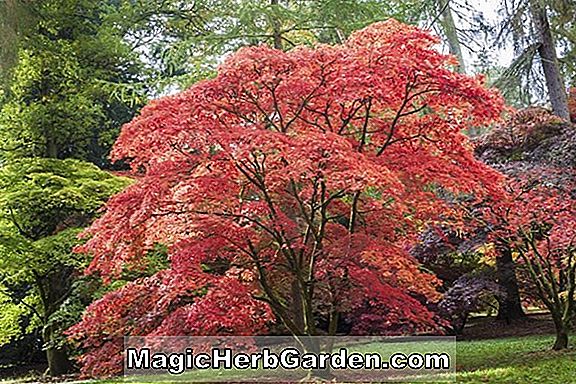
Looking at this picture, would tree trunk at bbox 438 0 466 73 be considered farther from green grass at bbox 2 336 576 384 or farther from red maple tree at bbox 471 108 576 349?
green grass at bbox 2 336 576 384

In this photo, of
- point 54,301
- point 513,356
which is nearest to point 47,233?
point 54,301

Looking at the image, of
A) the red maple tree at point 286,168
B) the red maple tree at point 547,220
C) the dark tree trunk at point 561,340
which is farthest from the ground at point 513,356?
the red maple tree at point 286,168

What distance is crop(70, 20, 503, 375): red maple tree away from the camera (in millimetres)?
4562

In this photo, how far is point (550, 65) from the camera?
9516 mm

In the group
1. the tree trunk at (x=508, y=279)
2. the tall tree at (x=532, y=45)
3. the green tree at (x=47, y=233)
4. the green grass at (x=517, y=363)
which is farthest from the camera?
the tall tree at (x=532, y=45)

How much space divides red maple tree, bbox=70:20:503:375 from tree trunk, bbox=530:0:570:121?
4.84 metres

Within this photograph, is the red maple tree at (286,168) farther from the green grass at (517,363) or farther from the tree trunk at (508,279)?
the tree trunk at (508,279)

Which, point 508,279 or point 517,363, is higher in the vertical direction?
point 508,279

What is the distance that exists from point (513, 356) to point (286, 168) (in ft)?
12.6

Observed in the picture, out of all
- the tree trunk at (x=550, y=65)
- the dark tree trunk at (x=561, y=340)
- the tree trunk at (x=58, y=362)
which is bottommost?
the tree trunk at (x=58, y=362)

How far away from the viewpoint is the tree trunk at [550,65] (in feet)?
30.3

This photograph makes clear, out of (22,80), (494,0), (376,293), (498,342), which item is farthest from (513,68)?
(22,80)

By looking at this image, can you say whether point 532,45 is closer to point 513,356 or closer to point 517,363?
point 513,356

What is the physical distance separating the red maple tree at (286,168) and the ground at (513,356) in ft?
3.00
